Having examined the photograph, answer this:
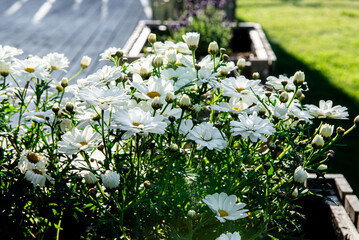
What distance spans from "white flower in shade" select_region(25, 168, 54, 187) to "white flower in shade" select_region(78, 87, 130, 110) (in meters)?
0.23

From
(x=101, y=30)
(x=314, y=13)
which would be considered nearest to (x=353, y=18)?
(x=314, y=13)

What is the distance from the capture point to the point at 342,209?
5.21ft

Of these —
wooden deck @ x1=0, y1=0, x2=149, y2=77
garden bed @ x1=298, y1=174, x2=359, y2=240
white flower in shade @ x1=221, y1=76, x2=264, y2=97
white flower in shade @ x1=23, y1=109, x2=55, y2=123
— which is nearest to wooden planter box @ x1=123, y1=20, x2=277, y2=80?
wooden deck @ x1=0, y1=0, x2=149, y2=77

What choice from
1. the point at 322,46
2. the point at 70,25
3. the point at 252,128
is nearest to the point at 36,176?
the point at 252,128

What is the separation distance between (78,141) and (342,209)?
1.05 m

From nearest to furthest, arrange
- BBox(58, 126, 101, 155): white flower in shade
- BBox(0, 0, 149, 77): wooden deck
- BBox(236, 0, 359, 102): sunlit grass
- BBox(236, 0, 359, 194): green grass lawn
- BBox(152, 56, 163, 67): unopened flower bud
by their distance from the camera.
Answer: BBox(58, 126, 101, 155): white flower in shade < BBox(152, 56, 163, 67): unopened flower bud < BBox(236, 0, 359, 194): green grass lawn < BBox(0, 0, 149, 77): wooden deck < BBox(236, 0, 359, 102): sunlit grass

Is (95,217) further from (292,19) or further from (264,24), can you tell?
(292,19)

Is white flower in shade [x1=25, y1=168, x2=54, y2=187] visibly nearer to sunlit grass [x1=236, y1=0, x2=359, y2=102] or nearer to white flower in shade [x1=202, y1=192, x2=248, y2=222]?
white flower in shade [x1=202, y1=192, x2=248, y2=222]

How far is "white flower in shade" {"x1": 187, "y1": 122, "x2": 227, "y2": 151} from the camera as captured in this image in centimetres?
99

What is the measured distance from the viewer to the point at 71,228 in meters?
1.29

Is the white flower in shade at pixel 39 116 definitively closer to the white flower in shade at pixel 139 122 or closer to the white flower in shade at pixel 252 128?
the white flower in shade at pixel 139 122

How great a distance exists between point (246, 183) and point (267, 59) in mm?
1964

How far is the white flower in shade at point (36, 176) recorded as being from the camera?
1016 mm

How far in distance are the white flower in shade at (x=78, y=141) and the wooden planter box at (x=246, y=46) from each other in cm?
189
